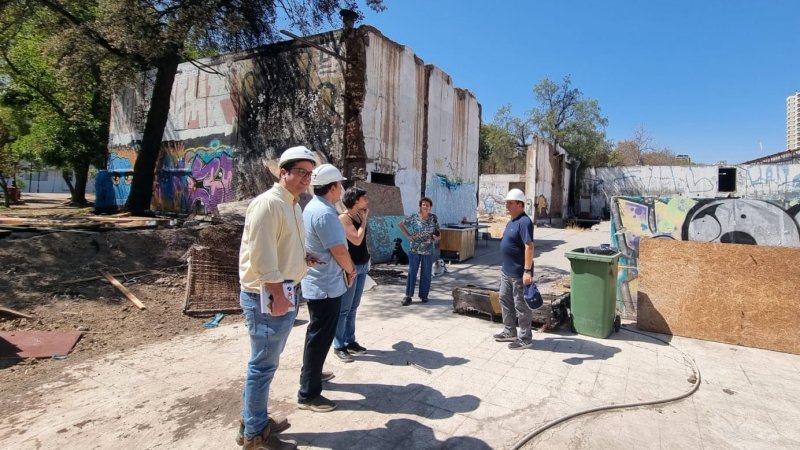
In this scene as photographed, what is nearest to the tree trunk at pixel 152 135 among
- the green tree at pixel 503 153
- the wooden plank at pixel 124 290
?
the wooden plank at pixel 124 290

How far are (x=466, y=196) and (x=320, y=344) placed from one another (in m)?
14.2

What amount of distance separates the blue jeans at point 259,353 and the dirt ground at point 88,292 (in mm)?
2299

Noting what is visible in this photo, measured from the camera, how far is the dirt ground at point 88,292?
463 centimetres

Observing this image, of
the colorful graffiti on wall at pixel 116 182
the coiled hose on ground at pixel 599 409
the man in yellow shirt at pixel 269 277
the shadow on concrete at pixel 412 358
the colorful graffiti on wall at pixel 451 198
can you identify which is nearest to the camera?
the man in yellow shirt at pixel 269 277

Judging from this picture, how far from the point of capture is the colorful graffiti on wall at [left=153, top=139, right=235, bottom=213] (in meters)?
13.5

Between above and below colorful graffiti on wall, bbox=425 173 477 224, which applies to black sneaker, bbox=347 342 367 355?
below

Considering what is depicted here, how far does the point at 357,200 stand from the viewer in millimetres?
4848

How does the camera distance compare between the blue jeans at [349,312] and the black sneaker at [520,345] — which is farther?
the black sneaker at [520,345]

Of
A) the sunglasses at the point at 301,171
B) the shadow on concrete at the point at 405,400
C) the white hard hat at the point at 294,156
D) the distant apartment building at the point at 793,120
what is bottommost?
the shadow on concrete at the point at 405,400

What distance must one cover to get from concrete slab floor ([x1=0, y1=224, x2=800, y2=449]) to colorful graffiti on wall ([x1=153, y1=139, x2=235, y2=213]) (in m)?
9.14

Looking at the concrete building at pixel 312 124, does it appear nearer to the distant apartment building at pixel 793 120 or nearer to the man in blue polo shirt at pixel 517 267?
the man in blue polo shirt at pixel 517 267

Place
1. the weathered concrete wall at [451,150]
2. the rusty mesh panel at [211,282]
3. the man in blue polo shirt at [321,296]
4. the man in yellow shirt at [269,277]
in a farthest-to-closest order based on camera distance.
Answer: the weathered concrete wall at [451,150] → the rusty mesh panel at [211,282] → the man in blue polo shirt at [321,296] → the man in yellow shirt at [269,277]

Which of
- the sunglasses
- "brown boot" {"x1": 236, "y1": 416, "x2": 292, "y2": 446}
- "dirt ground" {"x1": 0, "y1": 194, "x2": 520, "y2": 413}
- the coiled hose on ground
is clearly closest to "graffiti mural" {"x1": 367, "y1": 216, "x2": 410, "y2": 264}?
"dirt ground" {"x1": 0, "y1": 194, "x2": 520, "y2": 413}

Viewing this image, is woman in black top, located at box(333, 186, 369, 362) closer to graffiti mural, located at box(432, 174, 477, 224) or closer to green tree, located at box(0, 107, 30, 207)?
graffiti mural, located at box(432, 174, 477, 224)
